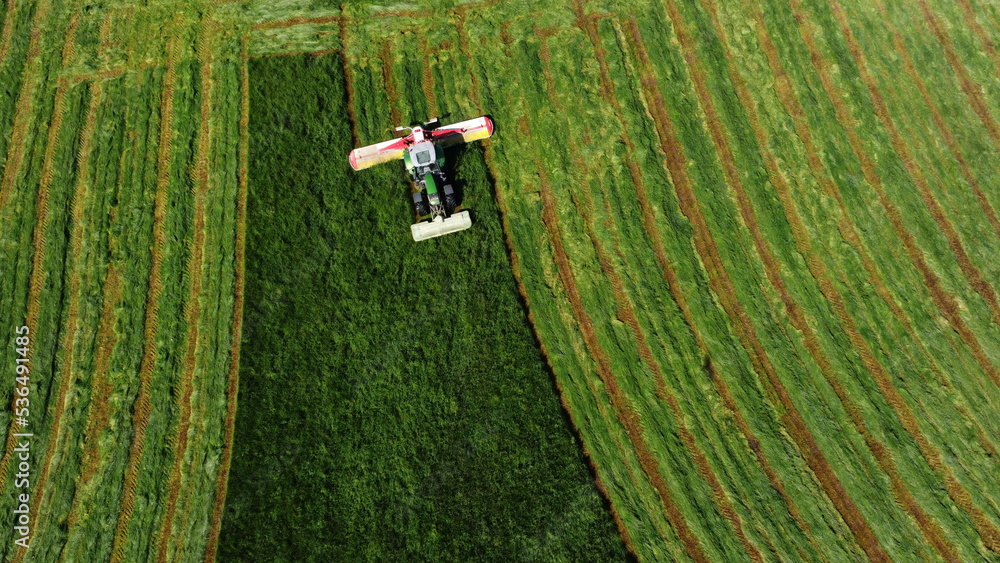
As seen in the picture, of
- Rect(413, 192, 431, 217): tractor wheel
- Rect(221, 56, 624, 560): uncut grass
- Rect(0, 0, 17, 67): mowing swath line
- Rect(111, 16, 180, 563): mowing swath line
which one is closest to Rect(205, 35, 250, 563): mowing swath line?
Rect(221, 56, 624, 560): uncut grass

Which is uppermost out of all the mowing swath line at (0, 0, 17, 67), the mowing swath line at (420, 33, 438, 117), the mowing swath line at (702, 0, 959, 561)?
the mowing swath line at (0, 0, 17, 67)

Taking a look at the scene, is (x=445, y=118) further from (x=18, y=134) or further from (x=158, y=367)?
(x=18, y=134)

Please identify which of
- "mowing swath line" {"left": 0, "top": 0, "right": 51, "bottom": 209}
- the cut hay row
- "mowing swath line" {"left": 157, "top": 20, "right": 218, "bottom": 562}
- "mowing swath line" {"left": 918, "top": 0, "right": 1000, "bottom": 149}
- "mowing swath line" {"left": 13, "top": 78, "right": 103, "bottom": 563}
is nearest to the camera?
"mowing swath line" {"left": 157, "top": 20, "right": 218, "bottom": 562}

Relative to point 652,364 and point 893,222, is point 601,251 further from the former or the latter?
point 893,222

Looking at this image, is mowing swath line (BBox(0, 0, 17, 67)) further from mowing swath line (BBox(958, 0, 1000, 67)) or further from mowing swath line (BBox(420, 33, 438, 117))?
mowing swath line (BBox(958, 0, 1000, 67))

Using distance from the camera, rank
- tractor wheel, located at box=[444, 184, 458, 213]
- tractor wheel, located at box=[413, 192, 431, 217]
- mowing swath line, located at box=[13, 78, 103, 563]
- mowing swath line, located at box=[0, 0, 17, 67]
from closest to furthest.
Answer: mowing swath line, located at box=[13, 78, 103, 563] → tractor wheel, located at box=[413, 192, 431, 217] → tractor wheel, located at box=[444, 184, 458, 213] → mowing swath line, located at box=[0, 0, 17, 67]

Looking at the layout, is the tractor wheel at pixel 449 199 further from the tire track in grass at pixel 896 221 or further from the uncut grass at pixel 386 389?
the tire track in grass at pixel 896 221

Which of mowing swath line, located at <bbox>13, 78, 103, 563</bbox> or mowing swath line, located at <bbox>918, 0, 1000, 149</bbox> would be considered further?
mowing swath line, located at <bbox>918, 0, 1000, 149</bbox>

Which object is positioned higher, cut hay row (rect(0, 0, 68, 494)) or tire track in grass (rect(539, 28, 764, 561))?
cut hay row (rect(0, 0, 68, 494))
